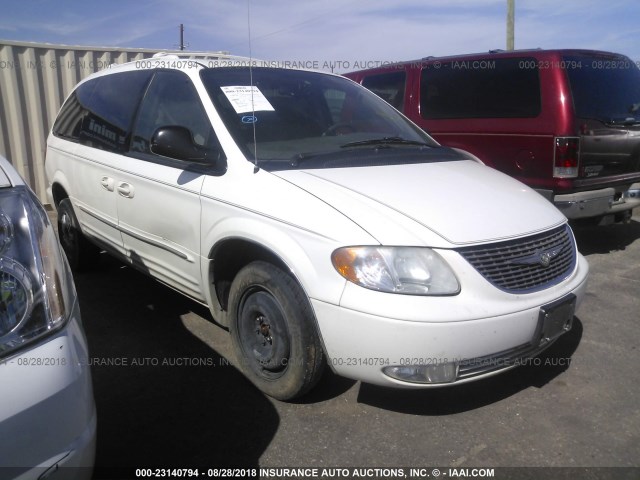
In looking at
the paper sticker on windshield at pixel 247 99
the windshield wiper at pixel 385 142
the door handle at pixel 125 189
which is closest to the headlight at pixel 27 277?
the paper sticker on windshield at pixel 247 99

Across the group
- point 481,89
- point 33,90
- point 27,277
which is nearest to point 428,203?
point 27,277

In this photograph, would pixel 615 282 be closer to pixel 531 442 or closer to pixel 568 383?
pixel 568 383

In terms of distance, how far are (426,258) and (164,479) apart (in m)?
1.46

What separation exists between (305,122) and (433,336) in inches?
66.8

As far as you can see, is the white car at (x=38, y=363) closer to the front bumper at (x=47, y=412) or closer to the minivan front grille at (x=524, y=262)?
the front bumper at (x=47, y=412)

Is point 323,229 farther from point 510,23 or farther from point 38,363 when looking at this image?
point 510,23

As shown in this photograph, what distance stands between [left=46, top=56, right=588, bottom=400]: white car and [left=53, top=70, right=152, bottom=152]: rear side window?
0.09 feet

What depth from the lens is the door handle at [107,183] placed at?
3896mm

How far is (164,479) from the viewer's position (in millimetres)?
2365

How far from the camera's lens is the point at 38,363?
1587mm

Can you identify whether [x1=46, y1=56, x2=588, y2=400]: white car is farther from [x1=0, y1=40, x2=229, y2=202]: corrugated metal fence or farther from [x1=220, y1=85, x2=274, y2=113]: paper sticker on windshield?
[x1=0, y1=40, x2=229, y2=202]: corrugated metal fence

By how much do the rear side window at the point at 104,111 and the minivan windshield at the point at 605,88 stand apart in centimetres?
371

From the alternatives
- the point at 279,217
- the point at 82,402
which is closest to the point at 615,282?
the point at 279,217

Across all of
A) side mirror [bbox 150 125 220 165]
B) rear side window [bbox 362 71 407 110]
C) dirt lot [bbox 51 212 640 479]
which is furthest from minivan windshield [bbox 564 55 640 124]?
side mirror [bbox 150 125 220 165]
